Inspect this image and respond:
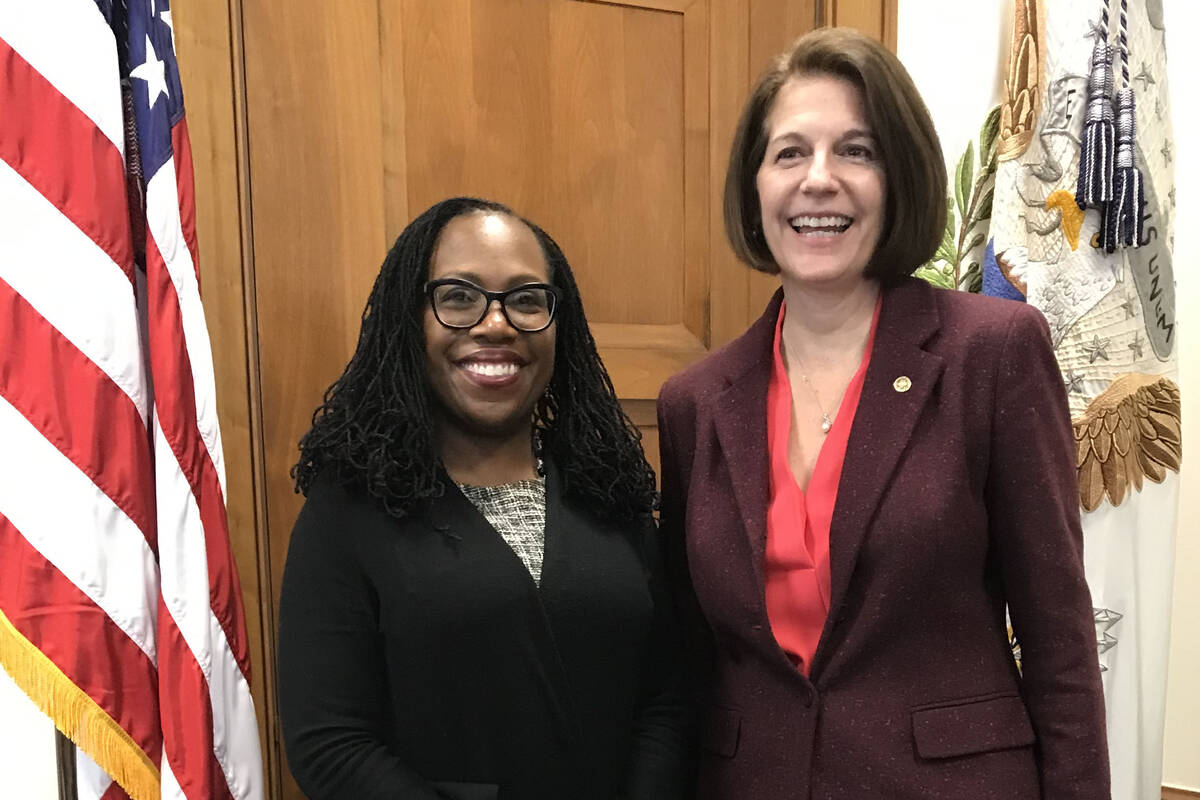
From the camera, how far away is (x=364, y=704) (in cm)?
114

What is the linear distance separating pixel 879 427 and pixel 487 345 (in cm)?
49

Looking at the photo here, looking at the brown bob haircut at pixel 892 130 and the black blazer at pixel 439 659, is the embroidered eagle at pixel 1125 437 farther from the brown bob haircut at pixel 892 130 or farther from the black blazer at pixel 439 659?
the black blazer at pixel 439 659

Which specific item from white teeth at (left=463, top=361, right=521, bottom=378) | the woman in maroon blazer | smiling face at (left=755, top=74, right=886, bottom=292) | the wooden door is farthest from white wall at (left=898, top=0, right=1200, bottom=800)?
white teeth at (left=463, top=361, right=521, bottom=378)

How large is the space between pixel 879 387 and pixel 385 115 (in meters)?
1.06

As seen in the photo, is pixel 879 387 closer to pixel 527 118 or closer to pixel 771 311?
pixel 771 311

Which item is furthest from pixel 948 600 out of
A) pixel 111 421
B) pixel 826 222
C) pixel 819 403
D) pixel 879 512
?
pixel 111 421

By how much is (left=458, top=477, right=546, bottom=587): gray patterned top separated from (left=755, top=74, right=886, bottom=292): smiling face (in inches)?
18.0

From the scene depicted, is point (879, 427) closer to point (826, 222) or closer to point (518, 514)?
point (826, 222)

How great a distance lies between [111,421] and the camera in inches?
52.9

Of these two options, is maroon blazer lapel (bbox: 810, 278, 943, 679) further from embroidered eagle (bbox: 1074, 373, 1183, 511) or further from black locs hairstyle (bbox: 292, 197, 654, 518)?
embroidered eagle (bbox: 1074, 373, 1183, 511)

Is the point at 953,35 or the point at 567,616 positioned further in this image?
the point at 953,35

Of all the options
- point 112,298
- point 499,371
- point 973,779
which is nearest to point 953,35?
point 499,371

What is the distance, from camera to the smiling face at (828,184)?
121 centimetres

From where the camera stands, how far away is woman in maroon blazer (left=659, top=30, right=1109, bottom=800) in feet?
3.69
